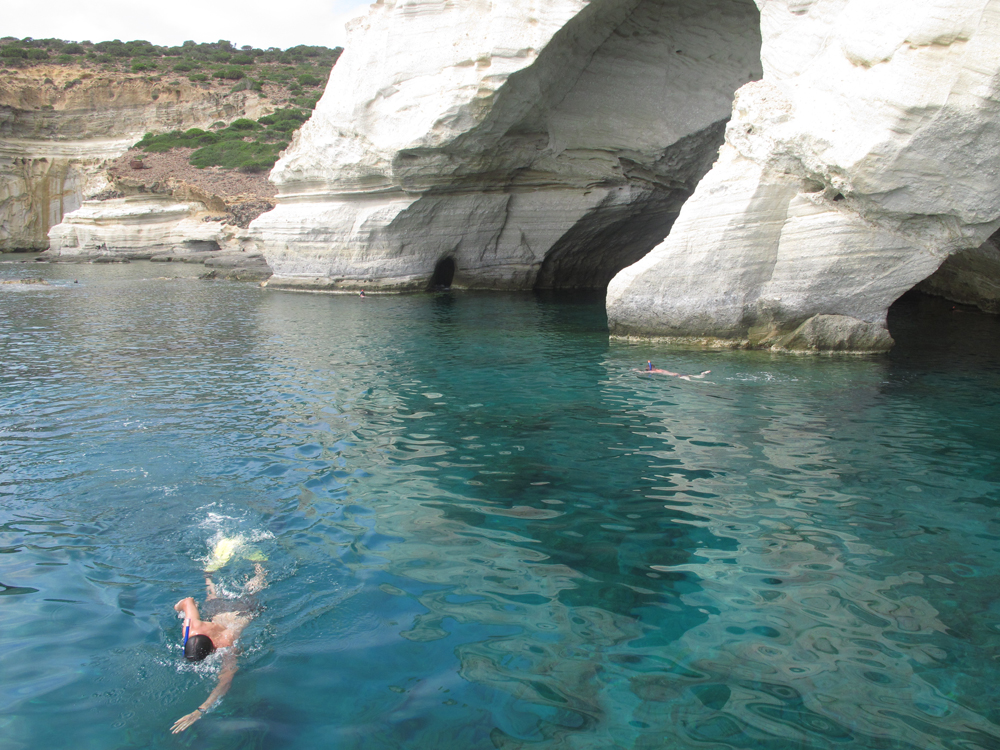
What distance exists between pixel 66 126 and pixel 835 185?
6014 cm

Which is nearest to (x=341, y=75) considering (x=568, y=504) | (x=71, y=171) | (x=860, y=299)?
(x=860, y=299)

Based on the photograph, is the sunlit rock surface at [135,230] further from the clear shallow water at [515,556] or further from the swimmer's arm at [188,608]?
the swimmer's arm at [188,608]

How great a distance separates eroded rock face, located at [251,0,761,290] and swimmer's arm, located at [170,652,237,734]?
1701 cm

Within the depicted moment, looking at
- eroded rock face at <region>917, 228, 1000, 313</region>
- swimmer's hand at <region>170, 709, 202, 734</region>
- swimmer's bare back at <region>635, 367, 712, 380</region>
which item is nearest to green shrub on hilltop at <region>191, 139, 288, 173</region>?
eroded rock face at <region>917, 228, 1000, 313</region>

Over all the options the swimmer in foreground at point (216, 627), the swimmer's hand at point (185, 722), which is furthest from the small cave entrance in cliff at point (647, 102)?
the swimmer's hand at point (185, 722)

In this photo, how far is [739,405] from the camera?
10.2 m

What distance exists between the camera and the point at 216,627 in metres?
4.70

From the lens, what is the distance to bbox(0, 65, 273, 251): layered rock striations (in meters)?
51.8

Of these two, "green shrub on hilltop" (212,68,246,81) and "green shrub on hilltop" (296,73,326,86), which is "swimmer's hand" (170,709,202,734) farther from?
"green shrub on hilltop" (212,68,246,81)

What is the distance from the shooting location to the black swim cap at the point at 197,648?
4359 millimetres

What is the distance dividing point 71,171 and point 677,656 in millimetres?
62038

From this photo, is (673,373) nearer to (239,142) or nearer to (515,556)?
(515,556)

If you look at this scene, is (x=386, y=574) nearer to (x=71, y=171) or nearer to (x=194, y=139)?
(x=194, y=139)

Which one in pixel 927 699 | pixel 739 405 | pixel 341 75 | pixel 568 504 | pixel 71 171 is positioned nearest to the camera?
pixel 927 699
